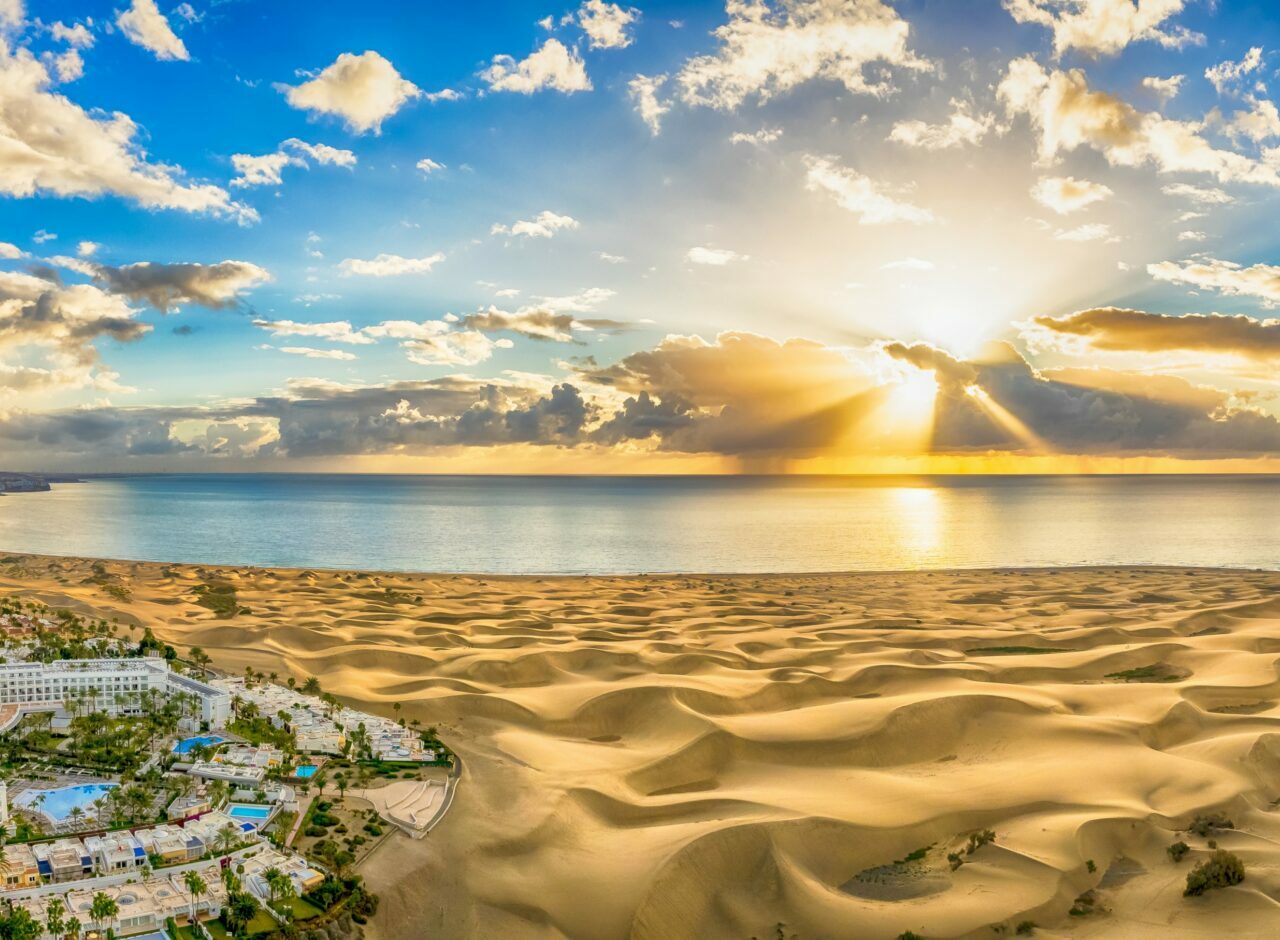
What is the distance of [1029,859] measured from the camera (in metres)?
34.8

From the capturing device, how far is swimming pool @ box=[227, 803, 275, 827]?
3600 centimetres

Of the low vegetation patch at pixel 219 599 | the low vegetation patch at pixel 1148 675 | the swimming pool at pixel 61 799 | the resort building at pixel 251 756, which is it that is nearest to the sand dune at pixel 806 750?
the low vegetation patch at pixel 1148 675

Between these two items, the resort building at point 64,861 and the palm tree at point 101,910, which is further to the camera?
the resort building at point 64,861

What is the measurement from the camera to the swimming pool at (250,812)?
3600 centimetres

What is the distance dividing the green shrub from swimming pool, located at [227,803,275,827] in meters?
34.1

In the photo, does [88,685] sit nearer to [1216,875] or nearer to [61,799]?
[61,799]

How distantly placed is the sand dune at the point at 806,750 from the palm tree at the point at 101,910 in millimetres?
7930

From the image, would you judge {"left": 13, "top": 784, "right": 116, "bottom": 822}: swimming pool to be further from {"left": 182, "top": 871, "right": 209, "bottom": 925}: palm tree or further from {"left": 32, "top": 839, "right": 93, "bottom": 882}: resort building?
{"left": 182, "top": 871, "right": 209, "bottom": 925}: palm tree

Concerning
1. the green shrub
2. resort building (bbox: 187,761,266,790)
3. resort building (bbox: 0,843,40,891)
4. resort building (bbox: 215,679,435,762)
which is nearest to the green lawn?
resort building (bbox: 0,843,40,891)

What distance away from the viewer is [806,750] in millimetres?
48812

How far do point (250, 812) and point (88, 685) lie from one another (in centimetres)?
2119

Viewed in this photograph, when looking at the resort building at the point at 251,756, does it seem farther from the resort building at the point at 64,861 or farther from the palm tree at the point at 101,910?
the palm tree at the point at 101,910

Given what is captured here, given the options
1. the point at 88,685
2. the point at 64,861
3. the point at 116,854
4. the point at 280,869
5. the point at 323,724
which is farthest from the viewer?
the point at 88,685

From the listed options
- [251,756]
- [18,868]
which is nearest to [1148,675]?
[251,756]
